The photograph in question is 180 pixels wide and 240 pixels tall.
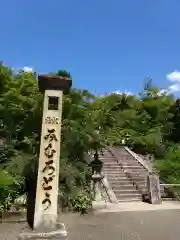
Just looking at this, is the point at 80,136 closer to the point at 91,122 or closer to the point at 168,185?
the point at 91,122

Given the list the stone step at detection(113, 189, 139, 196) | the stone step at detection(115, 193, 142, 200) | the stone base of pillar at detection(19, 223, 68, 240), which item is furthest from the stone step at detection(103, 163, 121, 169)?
the stone base of pillar at detection(19, 223, 68, 240)

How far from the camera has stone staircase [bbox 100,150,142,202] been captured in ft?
44.4

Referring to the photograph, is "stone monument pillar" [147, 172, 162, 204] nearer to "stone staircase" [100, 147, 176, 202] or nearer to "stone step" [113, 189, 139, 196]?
"stone staircase" [100, 147, 176, 202]

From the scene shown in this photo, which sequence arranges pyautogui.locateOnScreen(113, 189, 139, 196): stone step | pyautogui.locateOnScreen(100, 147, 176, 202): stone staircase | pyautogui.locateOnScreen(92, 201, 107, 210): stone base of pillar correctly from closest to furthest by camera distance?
pyautogui.locateOnScreen(92, 201, 107, 210): stone base of pillar, pyautogui.locateOnScreen(113, 189, 139, 196): stone step, pyautogui.locateOnScreen(100, 147, 176, 202): stone staircase

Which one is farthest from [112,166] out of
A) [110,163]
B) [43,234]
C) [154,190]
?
[43,234]

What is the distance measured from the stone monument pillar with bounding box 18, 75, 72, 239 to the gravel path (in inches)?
77.8

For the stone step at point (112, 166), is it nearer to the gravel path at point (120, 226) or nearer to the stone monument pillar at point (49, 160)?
the gravel path at point (120, 226)

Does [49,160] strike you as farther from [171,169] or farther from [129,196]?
[171,169]

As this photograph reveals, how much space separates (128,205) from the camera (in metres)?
12.3

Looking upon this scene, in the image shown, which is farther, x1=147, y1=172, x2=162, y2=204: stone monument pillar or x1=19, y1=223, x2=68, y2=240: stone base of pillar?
x1=147, y1=172, x2=162, y2=204: stone monument pillar

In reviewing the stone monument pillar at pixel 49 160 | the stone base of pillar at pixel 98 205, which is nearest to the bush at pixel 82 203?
the stone base of pillar at pixel 98 205

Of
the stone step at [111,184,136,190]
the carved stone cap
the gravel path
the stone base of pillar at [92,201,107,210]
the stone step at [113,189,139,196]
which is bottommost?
the gravel path

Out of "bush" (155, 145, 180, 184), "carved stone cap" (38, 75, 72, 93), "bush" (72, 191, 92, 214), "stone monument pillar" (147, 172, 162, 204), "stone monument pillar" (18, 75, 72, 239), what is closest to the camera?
"stone monument pillar" (18, 75, 72, 239)

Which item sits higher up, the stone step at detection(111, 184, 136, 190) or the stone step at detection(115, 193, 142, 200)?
the stone step at detection(111, 184, 136, 190)
